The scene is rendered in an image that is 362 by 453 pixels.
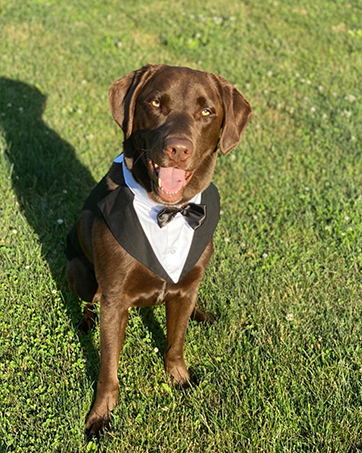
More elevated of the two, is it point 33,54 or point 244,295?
point 244,295

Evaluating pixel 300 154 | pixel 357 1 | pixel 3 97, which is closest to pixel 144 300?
pixel 300 154

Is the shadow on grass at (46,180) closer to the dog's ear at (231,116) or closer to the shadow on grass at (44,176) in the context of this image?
the shadow on grass at (44,176)

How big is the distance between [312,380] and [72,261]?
5.85ft

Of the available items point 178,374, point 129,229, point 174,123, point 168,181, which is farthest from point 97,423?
point 174,123

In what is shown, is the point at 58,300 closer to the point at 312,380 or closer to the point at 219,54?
the point at 312,380

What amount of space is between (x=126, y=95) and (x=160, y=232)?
81 cm

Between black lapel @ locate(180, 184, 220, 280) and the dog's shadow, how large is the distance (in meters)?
0.87

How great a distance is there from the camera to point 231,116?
3.16 m

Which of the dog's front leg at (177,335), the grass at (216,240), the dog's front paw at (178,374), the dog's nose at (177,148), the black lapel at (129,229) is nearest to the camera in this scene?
the dog's nose at (177,148)


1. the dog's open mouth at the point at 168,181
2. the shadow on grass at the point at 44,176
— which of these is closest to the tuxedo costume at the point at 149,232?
the dog's open mouth at the point at 168,181

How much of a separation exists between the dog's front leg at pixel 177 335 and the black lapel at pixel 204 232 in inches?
11.5

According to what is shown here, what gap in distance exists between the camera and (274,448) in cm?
291

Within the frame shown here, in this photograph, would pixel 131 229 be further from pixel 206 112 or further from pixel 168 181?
pixel 206 112

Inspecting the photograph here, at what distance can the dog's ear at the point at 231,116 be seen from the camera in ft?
10.3
